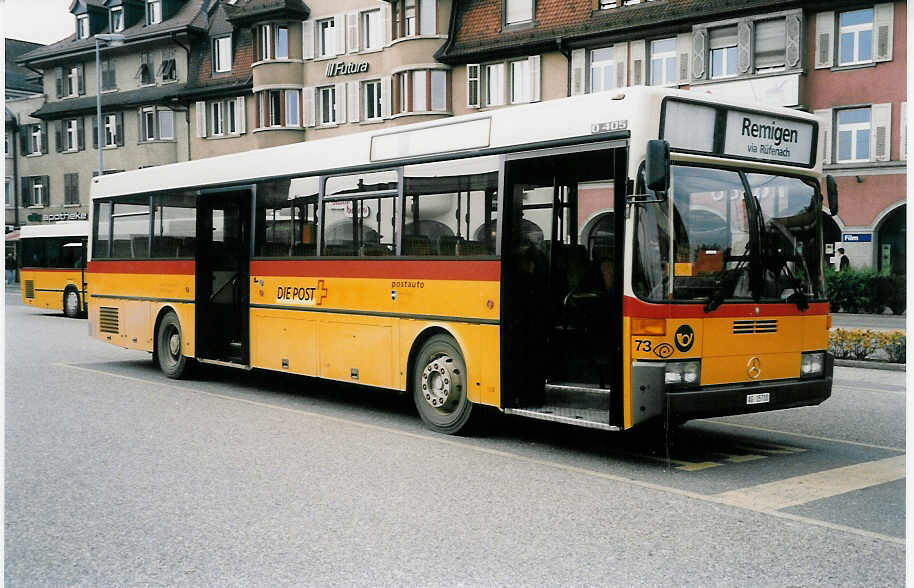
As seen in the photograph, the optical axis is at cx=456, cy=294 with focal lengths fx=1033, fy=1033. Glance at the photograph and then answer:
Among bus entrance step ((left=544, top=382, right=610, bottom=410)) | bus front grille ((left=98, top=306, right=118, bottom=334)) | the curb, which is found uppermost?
bus front grille ((left=98, top=306, right=118, bottom=334))

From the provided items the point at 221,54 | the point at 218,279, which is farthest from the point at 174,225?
the point at 221,54

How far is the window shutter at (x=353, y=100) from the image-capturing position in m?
44.9

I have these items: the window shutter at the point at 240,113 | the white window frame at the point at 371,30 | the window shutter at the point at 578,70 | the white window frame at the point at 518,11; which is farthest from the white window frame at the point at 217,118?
the window shutter at the point at 578,70

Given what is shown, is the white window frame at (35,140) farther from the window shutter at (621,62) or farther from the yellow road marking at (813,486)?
the yellow road marking at (813,486)

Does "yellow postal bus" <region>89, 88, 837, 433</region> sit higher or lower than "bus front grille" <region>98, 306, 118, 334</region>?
higher

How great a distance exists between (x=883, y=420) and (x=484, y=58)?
1242 inches

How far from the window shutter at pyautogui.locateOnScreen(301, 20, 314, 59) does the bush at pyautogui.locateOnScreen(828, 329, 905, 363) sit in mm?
34467

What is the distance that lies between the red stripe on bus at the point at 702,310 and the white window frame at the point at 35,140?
60.9m

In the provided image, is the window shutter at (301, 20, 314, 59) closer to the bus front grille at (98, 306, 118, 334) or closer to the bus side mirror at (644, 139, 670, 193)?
the bus front grille at (98, 306, 118, 334)

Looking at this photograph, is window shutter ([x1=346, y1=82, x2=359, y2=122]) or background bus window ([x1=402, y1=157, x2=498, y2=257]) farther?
window shutter ([x1=346, y1=82, x2=359, y2=122])

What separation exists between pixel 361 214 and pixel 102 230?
725cm

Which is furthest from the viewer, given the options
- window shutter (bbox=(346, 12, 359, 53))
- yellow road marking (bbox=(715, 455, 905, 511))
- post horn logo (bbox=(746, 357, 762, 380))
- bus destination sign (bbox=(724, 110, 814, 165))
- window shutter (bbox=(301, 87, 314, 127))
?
window shutter (bbox=(301, 87, 314, 127))

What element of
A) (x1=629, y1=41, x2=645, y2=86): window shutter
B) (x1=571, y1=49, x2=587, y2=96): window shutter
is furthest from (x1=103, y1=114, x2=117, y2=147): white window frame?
(x1=629, y1=41, x2=645, y2=86): window shutter

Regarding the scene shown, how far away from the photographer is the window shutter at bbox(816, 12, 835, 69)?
31.6 meters
